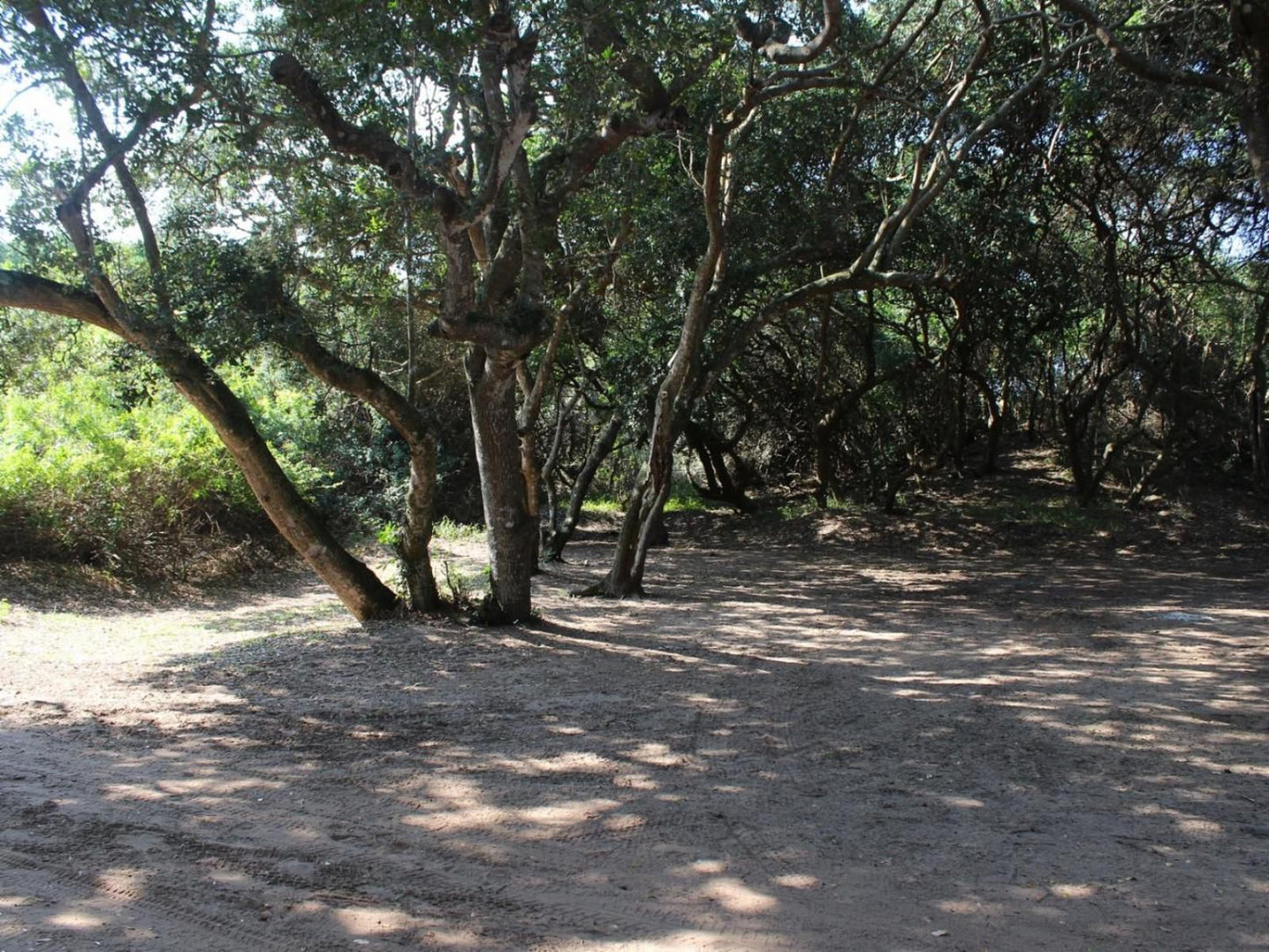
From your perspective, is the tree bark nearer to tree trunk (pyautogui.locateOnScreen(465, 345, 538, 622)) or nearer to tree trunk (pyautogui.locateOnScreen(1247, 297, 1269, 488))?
tree trunk (pyautogui.locateOnScreen(465, 345, 538, 622))

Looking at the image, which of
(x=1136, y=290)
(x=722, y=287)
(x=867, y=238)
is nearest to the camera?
(x=722, y=287)

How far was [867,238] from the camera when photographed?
12.8 m

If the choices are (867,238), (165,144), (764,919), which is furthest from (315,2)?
(867,238)

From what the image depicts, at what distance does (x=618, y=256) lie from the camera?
12.3m

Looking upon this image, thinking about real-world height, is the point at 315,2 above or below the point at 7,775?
above

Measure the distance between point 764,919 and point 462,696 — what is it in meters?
3.68

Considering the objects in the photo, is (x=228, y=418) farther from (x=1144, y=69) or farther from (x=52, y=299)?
(x=1144, y=69)

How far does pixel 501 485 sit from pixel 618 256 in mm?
4313

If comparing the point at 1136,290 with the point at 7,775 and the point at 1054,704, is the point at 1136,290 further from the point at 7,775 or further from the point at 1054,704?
the point at 7,775

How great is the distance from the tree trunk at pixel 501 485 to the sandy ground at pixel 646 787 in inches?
21.4

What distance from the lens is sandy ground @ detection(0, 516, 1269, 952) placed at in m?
3.51

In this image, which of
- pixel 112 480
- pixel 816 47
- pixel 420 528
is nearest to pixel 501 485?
pixel 420 528

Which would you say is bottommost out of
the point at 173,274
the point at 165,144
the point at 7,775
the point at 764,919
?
the point at 764,919

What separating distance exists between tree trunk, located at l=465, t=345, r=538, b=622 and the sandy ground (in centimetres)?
54
